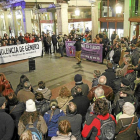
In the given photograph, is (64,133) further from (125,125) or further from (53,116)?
(125,125)

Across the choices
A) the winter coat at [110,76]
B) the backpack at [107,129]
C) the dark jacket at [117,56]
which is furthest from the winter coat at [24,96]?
the dark jacket at [117,56]

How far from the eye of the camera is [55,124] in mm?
3936

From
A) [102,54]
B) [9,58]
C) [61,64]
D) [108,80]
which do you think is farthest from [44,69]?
[108,80]

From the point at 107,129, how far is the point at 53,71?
853 cm

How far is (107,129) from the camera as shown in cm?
325

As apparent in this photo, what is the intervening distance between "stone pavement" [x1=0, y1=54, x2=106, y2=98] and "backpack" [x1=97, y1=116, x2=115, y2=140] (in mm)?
4978

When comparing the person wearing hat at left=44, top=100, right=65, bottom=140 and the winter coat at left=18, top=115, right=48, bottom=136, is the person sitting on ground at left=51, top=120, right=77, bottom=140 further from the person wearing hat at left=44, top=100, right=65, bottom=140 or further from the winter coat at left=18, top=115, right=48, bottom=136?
the person wearing hat at left=44, top=100, right=65, bottom=140

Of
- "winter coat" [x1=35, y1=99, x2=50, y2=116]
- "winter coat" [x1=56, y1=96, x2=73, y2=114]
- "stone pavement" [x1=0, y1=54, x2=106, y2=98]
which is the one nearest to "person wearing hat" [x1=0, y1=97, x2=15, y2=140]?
"winter coat" [x1=35, y1=99, x2=50, y2=116]

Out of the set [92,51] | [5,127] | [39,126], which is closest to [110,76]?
[39,126]

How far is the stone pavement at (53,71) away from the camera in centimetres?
964

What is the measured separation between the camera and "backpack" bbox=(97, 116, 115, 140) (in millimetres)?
3242

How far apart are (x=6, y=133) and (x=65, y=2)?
643 inches

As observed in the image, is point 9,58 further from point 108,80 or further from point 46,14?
point 46,14

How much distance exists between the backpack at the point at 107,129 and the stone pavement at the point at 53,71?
16.3 ft
